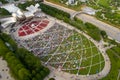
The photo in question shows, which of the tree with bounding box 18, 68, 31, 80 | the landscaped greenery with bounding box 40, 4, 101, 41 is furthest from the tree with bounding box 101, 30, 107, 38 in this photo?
the tree with bounding box 18, 68, 31, 80

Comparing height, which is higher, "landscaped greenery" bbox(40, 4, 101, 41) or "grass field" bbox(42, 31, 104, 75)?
"landscaped greenery" bbox(40, 4, 101, 41)

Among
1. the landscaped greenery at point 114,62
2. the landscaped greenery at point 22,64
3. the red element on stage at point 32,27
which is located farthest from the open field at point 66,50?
the landscaped greenery at point 22,64

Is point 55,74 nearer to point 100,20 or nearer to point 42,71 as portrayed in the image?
point 42,71

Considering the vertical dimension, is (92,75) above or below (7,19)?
below

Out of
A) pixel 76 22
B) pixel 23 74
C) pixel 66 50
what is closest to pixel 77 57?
pixel 66 50

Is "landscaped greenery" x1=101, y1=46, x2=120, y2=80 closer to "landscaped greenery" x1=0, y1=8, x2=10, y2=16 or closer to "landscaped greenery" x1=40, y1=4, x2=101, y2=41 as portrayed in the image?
"landscaped greenery" x1=40, y1=4, x2=101, y2=41

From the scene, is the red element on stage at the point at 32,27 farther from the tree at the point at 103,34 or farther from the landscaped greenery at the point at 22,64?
the tree at the point at 103,34

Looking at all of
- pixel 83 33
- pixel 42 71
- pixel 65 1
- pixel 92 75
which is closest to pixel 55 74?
pixel 42 71
